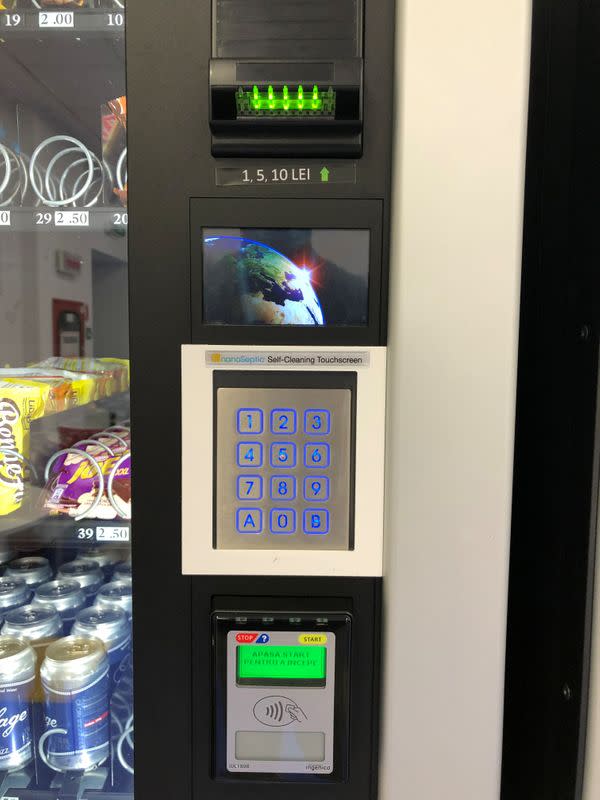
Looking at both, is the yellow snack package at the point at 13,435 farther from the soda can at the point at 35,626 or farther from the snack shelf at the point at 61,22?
the snack shelf at the point at 61,22

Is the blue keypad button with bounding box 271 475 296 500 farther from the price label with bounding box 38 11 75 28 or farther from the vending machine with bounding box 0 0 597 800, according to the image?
the price label with bounding box 38 11 75 28

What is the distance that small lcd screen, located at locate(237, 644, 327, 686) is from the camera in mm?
818

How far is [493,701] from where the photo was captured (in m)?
0.75

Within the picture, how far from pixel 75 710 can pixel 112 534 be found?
0.31 metres

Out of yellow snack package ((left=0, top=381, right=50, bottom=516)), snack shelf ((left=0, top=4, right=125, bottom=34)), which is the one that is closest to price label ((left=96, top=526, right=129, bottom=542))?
Answer: yellow snack package ((left=0, top=381, right=50, bottom=516))

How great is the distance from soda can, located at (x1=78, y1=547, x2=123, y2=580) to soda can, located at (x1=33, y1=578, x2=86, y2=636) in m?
0.09

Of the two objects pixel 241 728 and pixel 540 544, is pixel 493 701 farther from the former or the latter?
pixel 241 728

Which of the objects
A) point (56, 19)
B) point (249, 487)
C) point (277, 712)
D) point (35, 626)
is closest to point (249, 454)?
point (249, 487)

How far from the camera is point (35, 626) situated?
1.06 meters

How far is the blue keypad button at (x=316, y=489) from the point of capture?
0.80m

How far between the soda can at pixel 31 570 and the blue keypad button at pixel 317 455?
2.29ft

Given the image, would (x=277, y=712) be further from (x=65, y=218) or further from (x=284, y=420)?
(x=65, y=218)

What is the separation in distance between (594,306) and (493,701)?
0.51 meters

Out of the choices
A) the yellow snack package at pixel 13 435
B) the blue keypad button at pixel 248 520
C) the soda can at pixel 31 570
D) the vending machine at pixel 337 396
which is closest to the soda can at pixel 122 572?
the soda can at pixel 31 570
